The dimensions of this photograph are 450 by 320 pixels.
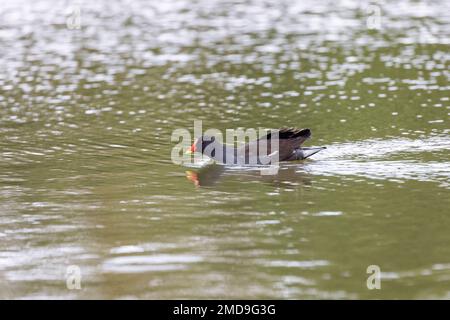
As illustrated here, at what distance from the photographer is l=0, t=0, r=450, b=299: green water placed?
10680mm

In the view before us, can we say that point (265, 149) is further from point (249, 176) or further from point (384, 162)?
point (384, 162)

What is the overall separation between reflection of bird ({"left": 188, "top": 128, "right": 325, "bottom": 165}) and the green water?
22cm

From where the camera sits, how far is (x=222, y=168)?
52.4 ft

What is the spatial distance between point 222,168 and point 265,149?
2.77ft

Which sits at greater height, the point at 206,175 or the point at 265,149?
the point at 265,149

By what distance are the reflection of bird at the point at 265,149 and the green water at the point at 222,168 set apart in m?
0.22

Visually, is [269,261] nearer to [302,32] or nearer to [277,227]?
[277,227]

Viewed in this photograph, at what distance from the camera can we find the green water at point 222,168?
10.7 meters

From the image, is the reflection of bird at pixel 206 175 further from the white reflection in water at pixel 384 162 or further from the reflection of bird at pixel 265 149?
the white reflection in water at pixel 384 162

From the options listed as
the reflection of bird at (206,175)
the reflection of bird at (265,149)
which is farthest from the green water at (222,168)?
the reflection of bird at (265,149)

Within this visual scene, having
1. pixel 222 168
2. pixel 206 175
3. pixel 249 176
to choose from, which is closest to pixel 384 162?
pixel 249 176

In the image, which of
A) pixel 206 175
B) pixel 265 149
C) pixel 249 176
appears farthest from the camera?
pixel 265 149

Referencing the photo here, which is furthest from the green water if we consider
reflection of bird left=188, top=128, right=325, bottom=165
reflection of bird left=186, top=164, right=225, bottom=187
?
reflection of bird left=188, top=128, right=325, bottom=165

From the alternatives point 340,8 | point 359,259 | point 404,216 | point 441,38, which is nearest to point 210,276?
point 359,259
